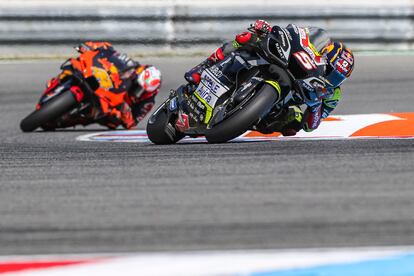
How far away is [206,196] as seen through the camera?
16.6 feet

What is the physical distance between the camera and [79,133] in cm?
1012

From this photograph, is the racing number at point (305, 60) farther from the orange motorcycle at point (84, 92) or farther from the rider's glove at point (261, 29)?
the orange motorcycle at point (84, 92)

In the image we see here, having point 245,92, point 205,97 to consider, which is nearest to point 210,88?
point 205,97

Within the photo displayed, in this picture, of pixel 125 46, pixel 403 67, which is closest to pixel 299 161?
pixel 403 67

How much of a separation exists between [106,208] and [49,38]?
33.0ft

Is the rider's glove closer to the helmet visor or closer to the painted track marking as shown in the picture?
the helmet visor

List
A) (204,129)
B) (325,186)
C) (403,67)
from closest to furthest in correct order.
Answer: (325,186) < (204,129) < (403,67)

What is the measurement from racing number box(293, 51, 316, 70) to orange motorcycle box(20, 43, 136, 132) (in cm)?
318

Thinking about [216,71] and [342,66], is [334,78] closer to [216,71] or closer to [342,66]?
[342,66]

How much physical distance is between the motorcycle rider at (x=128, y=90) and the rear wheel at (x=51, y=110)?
313 mm

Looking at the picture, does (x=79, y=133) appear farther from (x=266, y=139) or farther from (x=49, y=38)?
(x=49, y=38)

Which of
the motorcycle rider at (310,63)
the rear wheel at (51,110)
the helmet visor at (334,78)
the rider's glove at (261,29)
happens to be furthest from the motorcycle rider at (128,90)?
the helmet visor at (334,78)

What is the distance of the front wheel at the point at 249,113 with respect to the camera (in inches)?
284

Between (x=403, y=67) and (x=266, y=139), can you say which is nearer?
(x=266, y=139)
